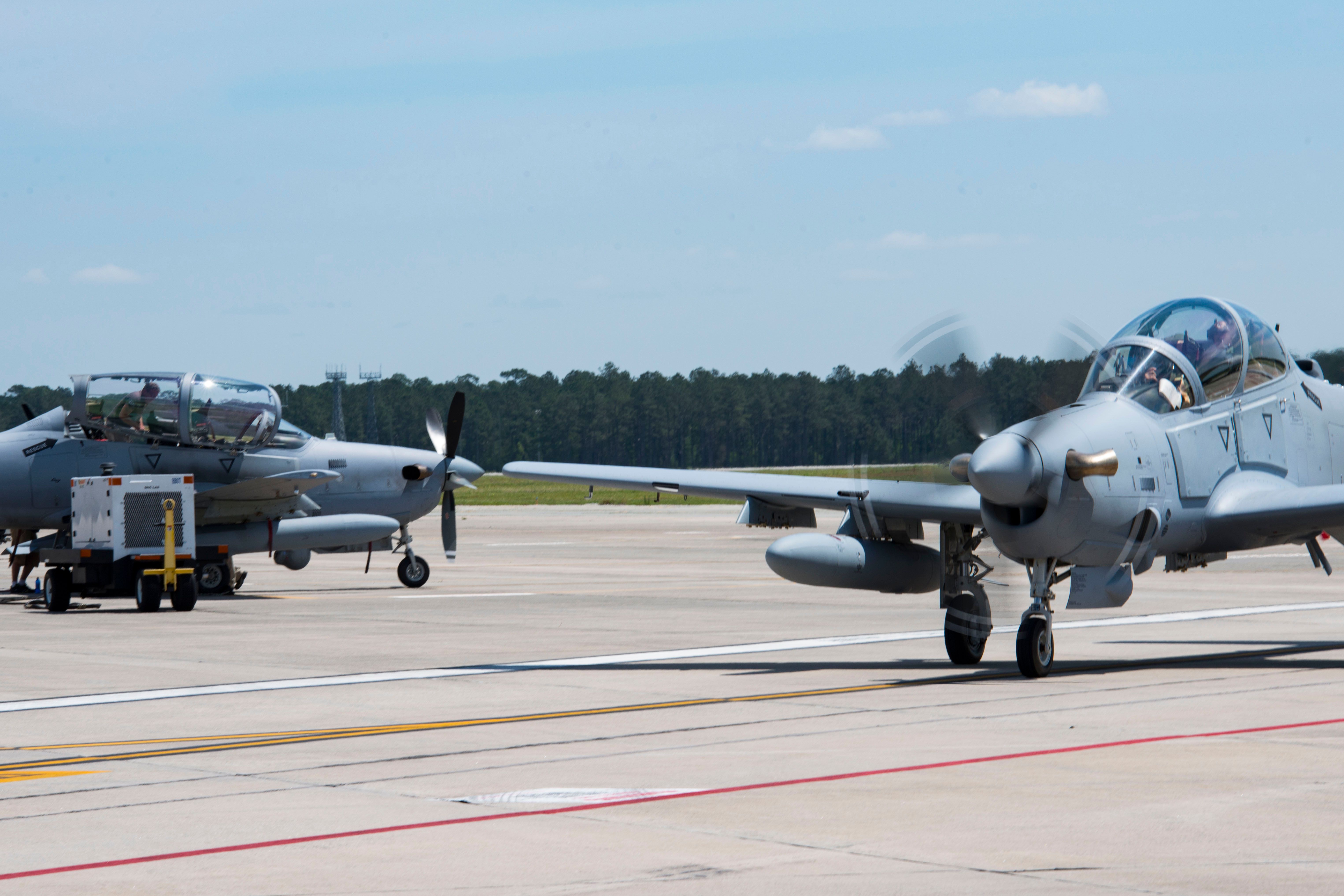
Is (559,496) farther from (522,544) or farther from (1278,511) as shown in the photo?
(1278,511)

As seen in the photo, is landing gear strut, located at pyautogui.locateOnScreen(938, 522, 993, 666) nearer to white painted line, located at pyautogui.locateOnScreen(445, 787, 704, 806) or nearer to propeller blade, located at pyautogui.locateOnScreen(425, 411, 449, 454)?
white painted line, located at pyautogui.locateOnScreen(445, 787, 704, 806)

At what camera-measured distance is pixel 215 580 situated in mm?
27344

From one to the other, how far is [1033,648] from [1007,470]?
2.03 meters

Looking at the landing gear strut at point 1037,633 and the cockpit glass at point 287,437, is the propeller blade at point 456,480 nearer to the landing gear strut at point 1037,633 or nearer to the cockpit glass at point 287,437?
the cockpit glass at point 287,437

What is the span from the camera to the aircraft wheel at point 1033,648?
536 inches

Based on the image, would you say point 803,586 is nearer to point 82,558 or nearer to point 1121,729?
point 82,558

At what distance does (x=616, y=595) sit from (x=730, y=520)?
36518mm

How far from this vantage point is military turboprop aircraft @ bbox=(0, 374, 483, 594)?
2638 centimetres

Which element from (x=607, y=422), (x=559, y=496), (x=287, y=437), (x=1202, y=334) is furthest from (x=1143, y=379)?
(x=607, y=422)

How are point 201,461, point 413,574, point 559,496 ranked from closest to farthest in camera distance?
point 201,461, point 413,574, point 559,496

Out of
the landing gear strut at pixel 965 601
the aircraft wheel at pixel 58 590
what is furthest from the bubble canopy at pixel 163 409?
the landing gear strut at pixel 965 601

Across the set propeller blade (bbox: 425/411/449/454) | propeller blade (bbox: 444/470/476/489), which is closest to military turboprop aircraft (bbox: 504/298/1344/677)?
propeller blade (bbox: 444/470/476/489)

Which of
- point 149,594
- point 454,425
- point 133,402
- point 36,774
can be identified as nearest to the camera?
point 36,774

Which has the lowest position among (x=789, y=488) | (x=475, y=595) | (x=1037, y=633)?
(x=475, y=595)
